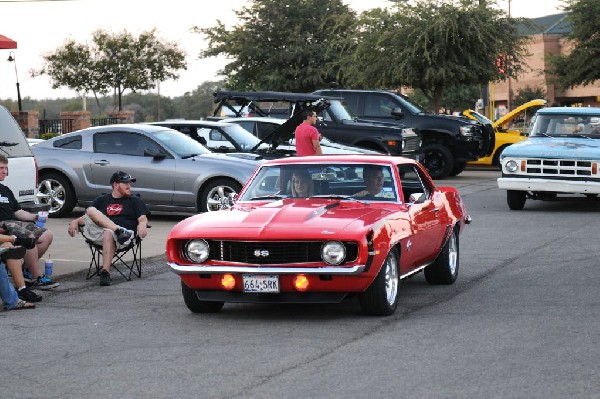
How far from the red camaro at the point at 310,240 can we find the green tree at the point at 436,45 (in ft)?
91.4

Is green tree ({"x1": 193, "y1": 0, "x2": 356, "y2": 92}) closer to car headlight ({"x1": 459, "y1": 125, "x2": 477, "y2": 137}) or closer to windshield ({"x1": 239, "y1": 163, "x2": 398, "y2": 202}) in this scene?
car headlight ({"x1": 459, "y1": 125, "x2": 477, "y2": 137})

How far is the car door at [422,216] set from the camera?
1138cm

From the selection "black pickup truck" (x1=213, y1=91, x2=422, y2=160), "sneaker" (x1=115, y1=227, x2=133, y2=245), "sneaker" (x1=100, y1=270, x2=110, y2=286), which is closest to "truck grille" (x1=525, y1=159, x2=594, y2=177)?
"black pickup truck" (x1=213, y1=91, x2=422, y2=160)

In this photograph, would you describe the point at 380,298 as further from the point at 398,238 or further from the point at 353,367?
the point at 353,367

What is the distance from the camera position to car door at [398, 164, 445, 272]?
11.4 m

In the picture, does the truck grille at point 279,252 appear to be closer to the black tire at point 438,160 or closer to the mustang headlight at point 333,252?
the mustang headlight at point 333,252

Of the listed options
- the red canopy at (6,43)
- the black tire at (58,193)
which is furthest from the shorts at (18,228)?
the black tire at (58,193)

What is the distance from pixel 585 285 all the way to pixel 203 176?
8527 mm

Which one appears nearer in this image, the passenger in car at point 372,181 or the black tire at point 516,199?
the passenger in car at point 372,181

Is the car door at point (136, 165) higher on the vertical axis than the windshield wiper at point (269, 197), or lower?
lower

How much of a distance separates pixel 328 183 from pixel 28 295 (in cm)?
297

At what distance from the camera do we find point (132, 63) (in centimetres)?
5928

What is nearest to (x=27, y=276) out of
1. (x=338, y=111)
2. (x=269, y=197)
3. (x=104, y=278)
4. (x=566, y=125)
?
(x=104, y=278)

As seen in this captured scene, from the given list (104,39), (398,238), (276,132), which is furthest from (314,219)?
(104,39)
